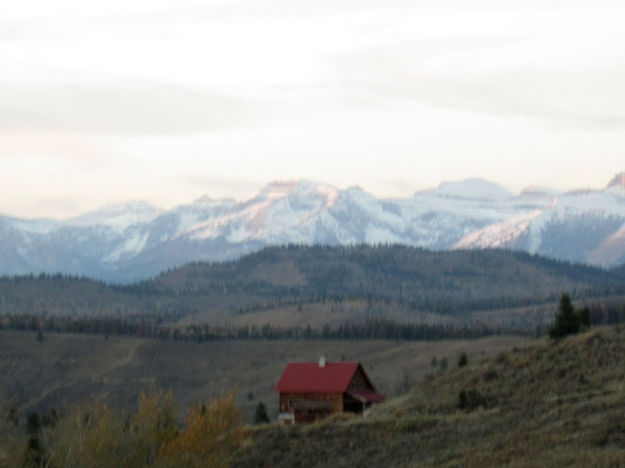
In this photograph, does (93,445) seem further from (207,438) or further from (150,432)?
(207,438)

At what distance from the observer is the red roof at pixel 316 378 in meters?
105

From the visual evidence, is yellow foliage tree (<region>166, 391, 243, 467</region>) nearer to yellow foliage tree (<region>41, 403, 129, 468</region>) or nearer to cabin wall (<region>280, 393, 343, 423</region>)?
yellow foliage tree (<region>41, 403, 129, 468</region>)

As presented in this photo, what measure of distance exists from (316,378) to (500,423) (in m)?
43.4

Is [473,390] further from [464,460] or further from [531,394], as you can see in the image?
[464,460]

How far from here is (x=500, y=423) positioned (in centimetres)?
6475

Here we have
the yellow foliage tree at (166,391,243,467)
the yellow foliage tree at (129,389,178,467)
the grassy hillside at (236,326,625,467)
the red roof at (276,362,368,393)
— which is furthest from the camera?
the red roof at (276,362,368,393)

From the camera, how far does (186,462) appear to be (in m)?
53.8

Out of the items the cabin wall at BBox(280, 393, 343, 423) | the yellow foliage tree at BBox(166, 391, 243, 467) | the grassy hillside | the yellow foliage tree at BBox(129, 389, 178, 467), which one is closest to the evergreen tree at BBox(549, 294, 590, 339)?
the grassy hillside

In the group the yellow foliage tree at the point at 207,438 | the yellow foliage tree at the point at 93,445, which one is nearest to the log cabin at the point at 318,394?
the yellow foliage tree at the point at 207,438

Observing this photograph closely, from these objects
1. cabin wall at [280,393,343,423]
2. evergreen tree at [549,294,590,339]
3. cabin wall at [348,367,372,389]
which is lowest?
cabin wall at [280,393,343,423]

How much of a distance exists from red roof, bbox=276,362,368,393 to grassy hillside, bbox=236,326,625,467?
13306 millimetres

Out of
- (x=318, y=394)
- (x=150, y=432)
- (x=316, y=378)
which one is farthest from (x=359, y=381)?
(x=150, y=432)

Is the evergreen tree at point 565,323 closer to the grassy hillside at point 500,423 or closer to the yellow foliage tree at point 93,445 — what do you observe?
the grassy hillside at point 500,423

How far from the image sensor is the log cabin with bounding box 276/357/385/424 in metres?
105
